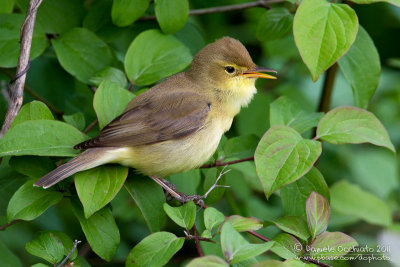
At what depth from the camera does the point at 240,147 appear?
292 centimetres

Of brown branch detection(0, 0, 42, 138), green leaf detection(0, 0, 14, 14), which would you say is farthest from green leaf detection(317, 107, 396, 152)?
green leaf detection(0, 0, 14, 14)

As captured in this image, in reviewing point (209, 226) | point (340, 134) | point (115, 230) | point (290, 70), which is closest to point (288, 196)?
point (340, 134)

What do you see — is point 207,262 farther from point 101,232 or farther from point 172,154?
point 172,154

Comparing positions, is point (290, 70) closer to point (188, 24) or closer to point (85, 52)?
point (188, 24)

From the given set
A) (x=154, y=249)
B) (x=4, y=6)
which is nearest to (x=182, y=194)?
(x=154, y=249)

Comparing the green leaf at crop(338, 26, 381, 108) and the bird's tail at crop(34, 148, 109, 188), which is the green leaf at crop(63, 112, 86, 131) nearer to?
the bird's tail at crop(34, 148, 109, 188)

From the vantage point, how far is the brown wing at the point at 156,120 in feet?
9.12

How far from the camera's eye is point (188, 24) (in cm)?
364

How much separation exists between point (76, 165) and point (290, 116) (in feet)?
4.00

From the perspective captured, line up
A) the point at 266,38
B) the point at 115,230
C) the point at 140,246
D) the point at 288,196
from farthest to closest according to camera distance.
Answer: the point at 266,38, the point at 288,196, the point at 115,230, the point at 140,246

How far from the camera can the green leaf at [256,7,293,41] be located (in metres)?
3.23

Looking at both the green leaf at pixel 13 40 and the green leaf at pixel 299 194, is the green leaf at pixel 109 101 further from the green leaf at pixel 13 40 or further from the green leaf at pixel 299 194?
the green leaf at pixel 299 194

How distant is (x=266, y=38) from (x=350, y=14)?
0.83m

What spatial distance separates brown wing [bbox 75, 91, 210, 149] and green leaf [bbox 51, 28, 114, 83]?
428mm
